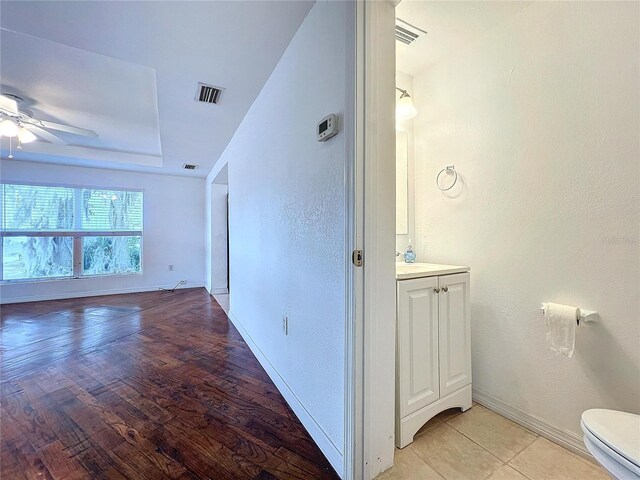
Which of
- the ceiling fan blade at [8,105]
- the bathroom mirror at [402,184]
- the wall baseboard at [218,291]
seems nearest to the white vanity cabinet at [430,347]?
the bathroom mirror at [402,184]

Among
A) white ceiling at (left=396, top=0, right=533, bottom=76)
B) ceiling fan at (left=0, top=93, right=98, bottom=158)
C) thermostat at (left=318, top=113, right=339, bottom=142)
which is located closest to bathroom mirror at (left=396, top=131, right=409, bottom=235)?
white ceiling at (left=396, top=0, right=533, bottom=76)

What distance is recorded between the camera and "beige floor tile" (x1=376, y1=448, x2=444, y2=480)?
1.16 metres

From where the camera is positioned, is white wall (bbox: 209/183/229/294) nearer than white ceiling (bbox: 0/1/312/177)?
No

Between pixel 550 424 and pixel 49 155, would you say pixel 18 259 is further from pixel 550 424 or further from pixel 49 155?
pixel 550 424

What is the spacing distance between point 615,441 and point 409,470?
2.41 feet

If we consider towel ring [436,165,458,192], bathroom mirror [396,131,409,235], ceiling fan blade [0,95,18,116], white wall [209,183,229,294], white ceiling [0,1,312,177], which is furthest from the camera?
white wall [209,183,229,294]

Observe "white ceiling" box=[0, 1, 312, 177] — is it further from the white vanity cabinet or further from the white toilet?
the white toilet

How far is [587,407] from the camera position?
4.25ft

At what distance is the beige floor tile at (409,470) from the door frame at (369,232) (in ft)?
0.25

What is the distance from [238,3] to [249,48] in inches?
13.3

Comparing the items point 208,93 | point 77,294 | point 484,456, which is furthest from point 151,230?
point 484,456

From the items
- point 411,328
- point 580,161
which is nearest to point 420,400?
point 411,328

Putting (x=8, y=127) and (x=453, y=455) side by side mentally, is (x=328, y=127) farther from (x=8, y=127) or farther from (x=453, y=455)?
(x=8, y=127)

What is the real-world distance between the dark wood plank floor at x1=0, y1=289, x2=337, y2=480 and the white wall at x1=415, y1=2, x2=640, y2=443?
3.98 feet
